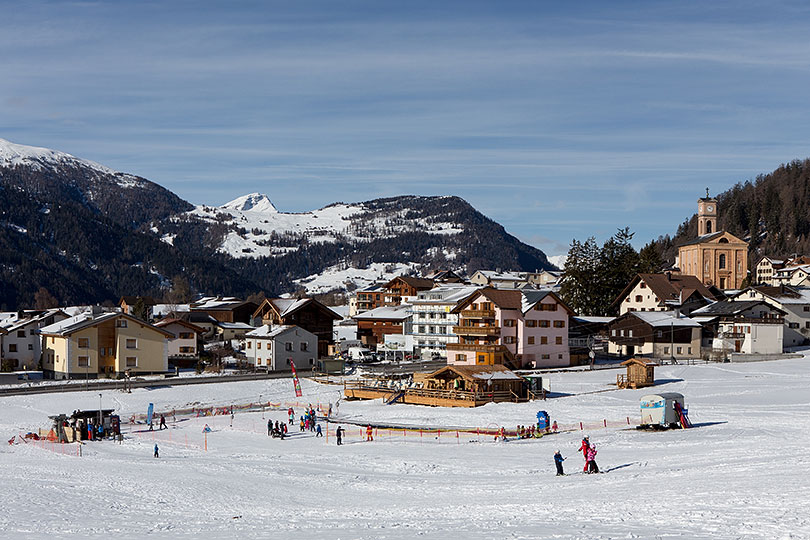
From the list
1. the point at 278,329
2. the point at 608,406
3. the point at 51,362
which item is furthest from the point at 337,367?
the point at 608,406

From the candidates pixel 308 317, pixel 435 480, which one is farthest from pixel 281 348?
pixel 435 480

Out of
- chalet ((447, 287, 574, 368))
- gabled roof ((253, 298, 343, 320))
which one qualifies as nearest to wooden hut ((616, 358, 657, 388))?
chalet ((447, 287, 574, 368))

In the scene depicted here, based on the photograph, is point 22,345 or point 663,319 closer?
point 22,345

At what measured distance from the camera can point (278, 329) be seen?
77.9 metres

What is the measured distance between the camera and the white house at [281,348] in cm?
7644

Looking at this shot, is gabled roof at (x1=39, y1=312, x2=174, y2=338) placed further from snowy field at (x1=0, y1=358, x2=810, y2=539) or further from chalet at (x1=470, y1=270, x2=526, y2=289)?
chalet at (x1=470, y1=270, x2=526, y2=289)

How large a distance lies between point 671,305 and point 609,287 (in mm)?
10867

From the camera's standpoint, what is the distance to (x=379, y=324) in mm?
99750

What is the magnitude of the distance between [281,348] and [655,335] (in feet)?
114

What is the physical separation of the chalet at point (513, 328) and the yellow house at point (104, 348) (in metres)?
25.2

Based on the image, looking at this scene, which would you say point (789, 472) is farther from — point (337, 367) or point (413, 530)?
point (337, 367)

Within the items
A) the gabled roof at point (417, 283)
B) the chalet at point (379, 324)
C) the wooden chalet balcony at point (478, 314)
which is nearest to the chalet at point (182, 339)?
the chalet at point (379, 324)

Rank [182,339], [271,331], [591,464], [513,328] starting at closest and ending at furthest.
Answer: [591,464]
[513,328]
[271,331]
[182,339]

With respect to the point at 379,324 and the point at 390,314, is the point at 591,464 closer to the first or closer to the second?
the point at 390,314
